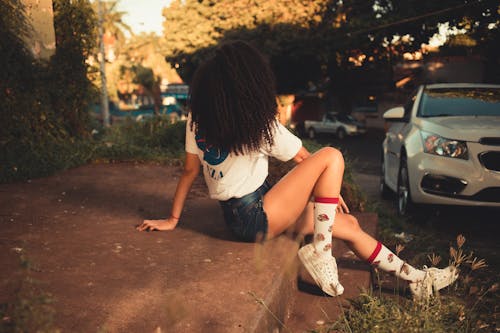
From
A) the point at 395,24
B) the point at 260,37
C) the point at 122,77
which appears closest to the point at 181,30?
the point at 260,37

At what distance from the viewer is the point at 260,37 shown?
25.9 metres

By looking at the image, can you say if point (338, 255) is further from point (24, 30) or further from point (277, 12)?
point (277, 12)

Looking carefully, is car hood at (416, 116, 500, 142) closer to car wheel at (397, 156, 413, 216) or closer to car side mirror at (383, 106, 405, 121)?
car wheel at (397, 156, 413, 216)

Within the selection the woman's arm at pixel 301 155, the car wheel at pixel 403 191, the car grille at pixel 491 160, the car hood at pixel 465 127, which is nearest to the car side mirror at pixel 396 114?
the car wheel at pixel 403 191

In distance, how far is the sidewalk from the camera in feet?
6.49

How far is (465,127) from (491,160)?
42 centimetres

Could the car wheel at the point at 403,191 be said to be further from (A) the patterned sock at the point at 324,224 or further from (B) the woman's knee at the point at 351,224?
(A) the patterned sock at the point at 324,224

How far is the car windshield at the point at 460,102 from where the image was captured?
5582mm

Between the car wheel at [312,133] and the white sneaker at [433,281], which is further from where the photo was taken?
the car wheel at [312,133]

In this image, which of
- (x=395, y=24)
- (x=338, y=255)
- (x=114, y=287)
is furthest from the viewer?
(x=395, y=24)

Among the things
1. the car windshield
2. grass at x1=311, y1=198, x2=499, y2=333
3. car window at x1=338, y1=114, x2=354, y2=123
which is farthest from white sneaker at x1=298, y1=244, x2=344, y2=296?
car window at x1=338, y1=114, x2=354, y2=123

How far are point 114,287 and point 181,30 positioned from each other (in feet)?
87.5

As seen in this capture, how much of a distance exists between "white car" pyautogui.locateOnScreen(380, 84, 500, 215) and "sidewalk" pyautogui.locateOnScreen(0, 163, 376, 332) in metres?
2.35

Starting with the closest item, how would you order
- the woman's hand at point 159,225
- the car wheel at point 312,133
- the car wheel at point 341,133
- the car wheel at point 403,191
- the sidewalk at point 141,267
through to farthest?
the sidewalk at point 141,267 < the woman's hand at point 159,225 < the car wheel at point 403,191 < the car wheel at point 341,133 < the car wheel at point 312,133
